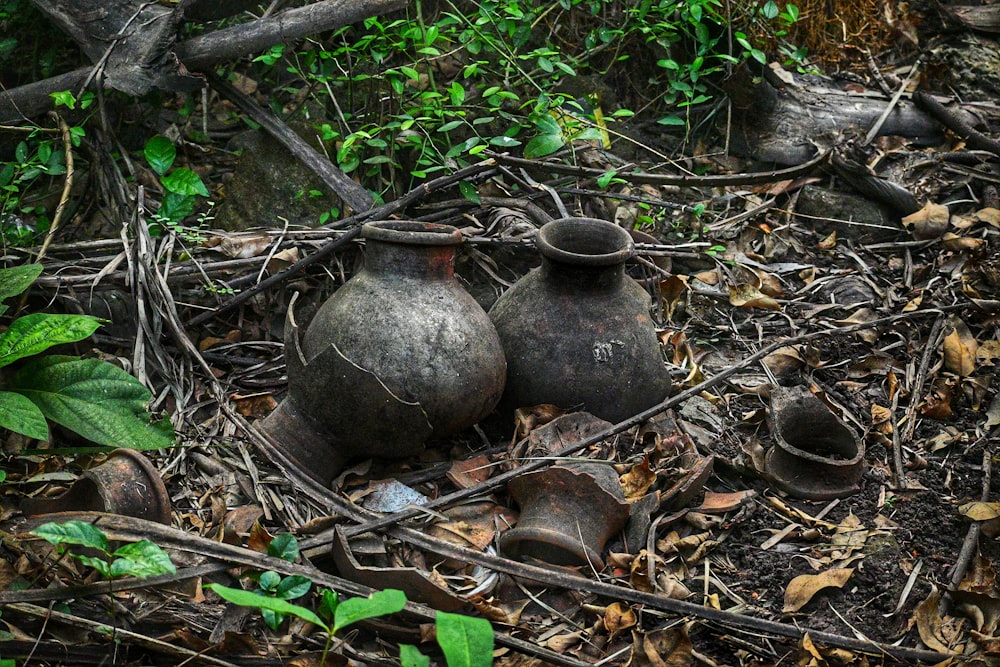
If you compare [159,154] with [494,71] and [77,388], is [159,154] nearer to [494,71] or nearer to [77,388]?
[77,388]

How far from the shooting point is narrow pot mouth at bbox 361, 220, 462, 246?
114 inches

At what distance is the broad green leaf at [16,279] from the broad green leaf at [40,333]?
0.65 feet

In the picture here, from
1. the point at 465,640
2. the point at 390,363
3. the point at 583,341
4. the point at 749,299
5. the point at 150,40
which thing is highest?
the point at 150,40

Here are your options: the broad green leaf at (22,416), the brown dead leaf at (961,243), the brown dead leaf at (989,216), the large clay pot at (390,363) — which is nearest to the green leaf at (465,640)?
the large clay pot at (390,363)

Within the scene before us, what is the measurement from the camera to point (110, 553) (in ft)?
6.71

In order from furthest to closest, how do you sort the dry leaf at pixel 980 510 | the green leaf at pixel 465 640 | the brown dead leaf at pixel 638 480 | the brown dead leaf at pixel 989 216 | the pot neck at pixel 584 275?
→ the brown dead leaf at pixel 989 216, the pot neck at pixel 584 275, the brown dead leaf at pixel 638 480, the dry leaf at pixel 980 510, the green leaf at pixel 465 640

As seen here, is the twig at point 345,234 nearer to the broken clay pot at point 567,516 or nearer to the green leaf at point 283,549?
the broken clay pot at point 567,516

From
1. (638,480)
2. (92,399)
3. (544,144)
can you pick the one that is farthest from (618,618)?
(544,144)

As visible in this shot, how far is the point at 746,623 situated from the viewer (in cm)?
235

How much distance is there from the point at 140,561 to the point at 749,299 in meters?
2.74

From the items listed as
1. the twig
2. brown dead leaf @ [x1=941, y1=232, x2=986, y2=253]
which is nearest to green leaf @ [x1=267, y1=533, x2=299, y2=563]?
the twig

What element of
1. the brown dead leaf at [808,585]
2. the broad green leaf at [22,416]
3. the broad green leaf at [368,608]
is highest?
the broad green leaf at [368,608]

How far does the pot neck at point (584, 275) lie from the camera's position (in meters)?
3.11

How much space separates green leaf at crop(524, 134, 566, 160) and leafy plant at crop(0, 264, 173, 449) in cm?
191
